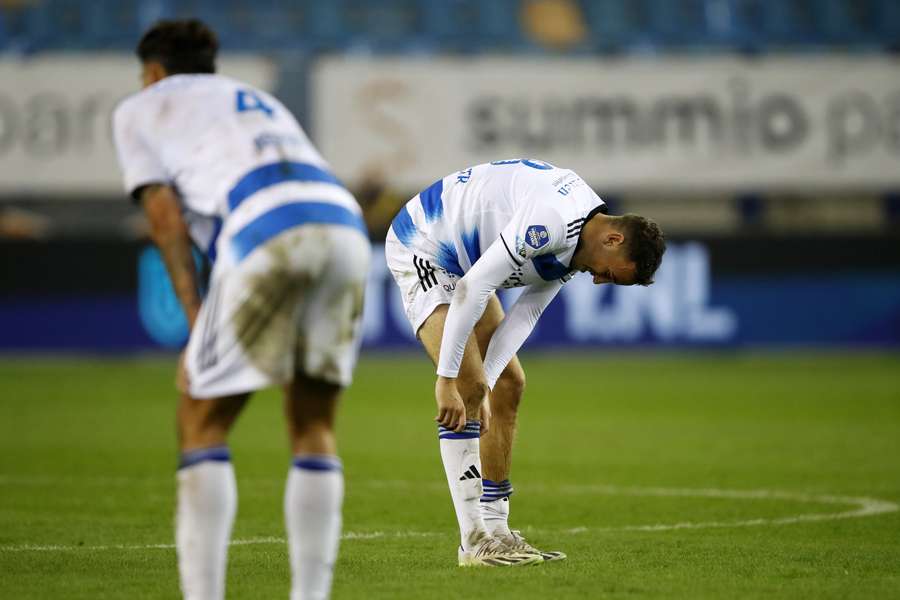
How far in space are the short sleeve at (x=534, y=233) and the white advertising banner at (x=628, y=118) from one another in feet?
46.1

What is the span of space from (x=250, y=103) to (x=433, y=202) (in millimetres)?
1916

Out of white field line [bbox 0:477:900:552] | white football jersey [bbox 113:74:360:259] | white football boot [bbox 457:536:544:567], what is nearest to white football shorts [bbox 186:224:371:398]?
white football jersey [bbox 113:74:360:259]

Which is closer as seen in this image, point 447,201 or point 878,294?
point 447,201

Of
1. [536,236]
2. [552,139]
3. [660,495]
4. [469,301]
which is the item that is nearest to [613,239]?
[536,236]

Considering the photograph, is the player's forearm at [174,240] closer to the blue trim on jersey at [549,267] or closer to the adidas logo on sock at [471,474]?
the blue trim on jersey at [549,267]

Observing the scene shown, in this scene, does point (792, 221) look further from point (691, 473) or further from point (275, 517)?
point (275, 517)

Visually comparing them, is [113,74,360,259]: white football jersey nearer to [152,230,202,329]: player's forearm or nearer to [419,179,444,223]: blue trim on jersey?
[152,230,202,329]: player's forearm

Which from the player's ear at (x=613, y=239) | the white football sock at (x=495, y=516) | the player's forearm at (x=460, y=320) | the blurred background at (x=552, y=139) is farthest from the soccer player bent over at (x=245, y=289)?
the blurred background at (x=552, y=139)

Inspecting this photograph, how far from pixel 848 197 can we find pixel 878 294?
2911mm

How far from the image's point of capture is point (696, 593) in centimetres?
543

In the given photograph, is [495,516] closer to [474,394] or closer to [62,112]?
[474,394]

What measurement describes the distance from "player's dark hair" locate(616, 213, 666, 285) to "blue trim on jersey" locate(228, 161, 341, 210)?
163 centimetres

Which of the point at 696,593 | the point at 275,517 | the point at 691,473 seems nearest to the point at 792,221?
the point at 691,473

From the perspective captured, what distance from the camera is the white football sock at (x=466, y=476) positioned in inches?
245
